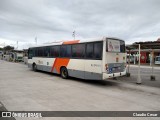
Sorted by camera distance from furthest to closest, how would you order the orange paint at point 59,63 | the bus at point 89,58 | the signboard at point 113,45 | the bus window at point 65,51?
the orange paint at point 59,63 → the bus window at point 65,51 → the signboard at point 113,45 → the bus at point 89,58

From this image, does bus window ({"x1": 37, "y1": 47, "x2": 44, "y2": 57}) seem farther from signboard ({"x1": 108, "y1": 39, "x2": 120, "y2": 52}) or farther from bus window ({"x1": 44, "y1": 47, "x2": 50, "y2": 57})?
signboard ({"x1": 108, "y1": 39, "x2": 120, "y2": 52})

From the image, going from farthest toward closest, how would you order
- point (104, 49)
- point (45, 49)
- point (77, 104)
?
point (45, 49)
point (104, 49)
point (77, 104)

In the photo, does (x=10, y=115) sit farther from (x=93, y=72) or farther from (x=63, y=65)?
(x=63, y=65)

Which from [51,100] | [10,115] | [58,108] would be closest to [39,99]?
[51,100]

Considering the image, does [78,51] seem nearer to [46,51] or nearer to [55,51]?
[55,51]

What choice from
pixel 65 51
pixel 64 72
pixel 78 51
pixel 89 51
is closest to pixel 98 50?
pixel 89 51

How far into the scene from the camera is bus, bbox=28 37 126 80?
991 centimetres

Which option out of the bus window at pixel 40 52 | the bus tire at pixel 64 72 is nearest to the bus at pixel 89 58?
the bus tire at pixel 64 72

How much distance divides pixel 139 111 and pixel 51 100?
3363 millimetres

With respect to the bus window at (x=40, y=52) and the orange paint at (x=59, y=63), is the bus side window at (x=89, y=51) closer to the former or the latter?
the orange paint at (x=59, y=63)

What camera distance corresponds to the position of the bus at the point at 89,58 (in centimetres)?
991

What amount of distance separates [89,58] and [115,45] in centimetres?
180

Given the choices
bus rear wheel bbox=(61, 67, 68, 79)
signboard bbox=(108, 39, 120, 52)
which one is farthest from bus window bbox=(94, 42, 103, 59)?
bus rear wheel bbox=(61, 67, 68, 79)

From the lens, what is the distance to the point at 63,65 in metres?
13.1
